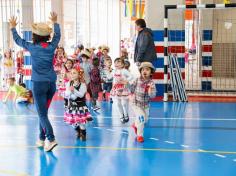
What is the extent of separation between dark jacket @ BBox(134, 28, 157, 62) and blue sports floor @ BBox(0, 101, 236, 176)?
1198 mm

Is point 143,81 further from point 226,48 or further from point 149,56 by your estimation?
point 226,48

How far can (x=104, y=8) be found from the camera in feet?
82.3

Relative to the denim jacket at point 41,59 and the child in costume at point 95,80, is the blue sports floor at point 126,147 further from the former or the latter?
the denim jacket at point 41,59

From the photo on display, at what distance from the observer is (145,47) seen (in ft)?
26.0

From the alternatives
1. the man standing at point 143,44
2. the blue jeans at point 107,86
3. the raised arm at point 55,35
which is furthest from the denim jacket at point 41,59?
the blue jeans at point 107,86

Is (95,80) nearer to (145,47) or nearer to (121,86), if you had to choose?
(145,47)

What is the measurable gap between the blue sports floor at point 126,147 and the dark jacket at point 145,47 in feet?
3.93

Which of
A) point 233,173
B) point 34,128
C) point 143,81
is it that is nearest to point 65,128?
point 34,128

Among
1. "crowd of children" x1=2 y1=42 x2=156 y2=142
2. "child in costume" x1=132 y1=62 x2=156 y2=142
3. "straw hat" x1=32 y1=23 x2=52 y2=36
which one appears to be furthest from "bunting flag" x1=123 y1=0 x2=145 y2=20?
"straw hat" x1=32 y1=23 x2=52 y2=36

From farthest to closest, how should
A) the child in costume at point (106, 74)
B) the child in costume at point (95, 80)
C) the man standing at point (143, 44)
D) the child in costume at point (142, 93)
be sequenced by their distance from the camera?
the child in costume at point (106, 74), the child in costume at point (95, 80), the man standing at point (143, 44), the child in costume at point (142, 93)

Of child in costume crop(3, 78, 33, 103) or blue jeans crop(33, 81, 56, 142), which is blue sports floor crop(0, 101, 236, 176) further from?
child in costume crop(3, 78, 33, 103)

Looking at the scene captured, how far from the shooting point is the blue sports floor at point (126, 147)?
4527mm

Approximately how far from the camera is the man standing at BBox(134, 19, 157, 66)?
786 cm

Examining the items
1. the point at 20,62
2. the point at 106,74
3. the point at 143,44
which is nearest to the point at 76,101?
the point at 143,44
